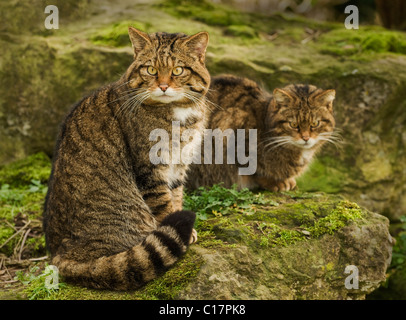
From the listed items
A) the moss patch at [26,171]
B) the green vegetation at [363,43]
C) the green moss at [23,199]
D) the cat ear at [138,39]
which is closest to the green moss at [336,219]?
the cat ear at [138,39]

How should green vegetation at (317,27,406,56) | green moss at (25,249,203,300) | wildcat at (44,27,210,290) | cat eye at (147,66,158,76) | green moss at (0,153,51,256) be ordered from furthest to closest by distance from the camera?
green vegetation at (317,27,406,56)
green moss at (0,153,51,256)
cat eye at (147,66,158,76)
wildcat at (44,27,210,290)
green moss at (25,249,203,300)

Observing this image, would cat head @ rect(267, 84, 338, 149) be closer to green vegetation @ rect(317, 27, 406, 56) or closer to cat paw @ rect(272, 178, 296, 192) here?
cat paw @ rect(272, 178, 296, 192)

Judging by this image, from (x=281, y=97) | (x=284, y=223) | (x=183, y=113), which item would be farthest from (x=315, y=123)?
(x=183, y=113)

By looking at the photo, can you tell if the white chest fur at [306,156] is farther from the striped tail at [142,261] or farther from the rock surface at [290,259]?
the striped tail at [142,261]

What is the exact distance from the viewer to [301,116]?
15.0 feet

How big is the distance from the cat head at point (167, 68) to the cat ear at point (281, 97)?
1.20m

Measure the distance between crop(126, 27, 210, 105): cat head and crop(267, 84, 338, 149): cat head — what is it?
1253 mm

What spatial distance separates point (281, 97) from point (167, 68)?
5.32 feet

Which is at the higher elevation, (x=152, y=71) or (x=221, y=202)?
(x=152, y=71)

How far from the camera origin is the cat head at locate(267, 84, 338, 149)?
458cm

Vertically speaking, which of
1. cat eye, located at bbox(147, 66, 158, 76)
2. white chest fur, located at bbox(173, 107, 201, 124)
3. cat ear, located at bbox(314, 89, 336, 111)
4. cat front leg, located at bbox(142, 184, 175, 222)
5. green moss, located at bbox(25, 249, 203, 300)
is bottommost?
green moss, located at bbox(25, 249, 203, 300)

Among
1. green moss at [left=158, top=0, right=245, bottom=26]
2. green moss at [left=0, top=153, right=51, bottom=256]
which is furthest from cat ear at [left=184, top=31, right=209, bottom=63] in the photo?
green moss at [left=158, top=0, right=245, bottom=26]

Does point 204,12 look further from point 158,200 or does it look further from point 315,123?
point 158,200

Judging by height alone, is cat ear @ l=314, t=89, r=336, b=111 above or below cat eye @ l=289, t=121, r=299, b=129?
above
